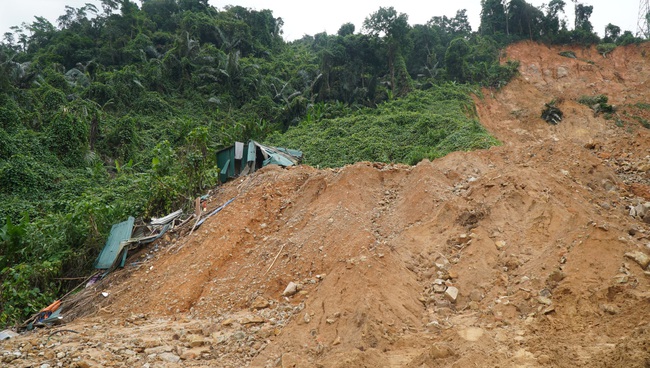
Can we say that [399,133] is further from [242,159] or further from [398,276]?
[398,276]

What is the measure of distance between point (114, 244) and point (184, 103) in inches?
714

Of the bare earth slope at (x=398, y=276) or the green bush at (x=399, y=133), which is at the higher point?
the green bush at (x=399, y=133)

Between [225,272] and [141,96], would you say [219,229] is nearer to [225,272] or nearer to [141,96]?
[225,272]

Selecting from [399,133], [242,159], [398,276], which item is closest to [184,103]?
[399,133]

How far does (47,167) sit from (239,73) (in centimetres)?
1331

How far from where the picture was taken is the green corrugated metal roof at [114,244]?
A: 21.2ft

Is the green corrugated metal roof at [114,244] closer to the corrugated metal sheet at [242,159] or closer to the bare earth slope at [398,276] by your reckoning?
the bare earth slope at [398,276]

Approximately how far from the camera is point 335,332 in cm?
396


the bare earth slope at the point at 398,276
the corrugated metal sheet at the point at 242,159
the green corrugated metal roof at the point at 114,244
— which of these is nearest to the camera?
the bare earth slope at the point at 398,276

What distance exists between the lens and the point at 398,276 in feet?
15.0

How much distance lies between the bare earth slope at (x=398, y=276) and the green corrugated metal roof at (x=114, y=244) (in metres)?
0.36

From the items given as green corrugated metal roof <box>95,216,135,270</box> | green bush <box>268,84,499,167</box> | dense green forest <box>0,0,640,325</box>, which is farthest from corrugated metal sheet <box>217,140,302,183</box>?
green bush <box>268,84,499,167</box>

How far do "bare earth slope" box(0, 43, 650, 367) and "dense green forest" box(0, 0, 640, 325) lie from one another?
5.26 feet

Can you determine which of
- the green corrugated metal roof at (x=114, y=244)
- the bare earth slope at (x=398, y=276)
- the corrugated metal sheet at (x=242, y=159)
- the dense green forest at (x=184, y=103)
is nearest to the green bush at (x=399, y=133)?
the dense green forest at (x=184, y=103)
